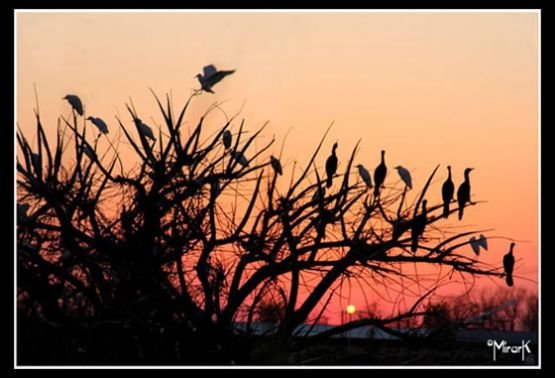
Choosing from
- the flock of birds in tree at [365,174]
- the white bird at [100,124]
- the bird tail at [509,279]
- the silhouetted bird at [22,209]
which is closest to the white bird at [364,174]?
the flock of birds in tree at [365,174]

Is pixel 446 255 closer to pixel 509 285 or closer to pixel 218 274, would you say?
pixel 509 285

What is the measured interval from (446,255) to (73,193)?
4518 mm

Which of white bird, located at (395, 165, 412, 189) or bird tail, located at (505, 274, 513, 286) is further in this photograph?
white bird, located at (395, 165, 412, 189)

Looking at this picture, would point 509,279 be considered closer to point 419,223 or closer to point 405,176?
point 419,223

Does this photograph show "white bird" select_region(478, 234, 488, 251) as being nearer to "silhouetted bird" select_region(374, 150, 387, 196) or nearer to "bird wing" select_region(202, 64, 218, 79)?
"silhouetted bird" select_region(374, 150, 387, 196)

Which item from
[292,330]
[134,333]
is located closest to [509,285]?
[292,330]

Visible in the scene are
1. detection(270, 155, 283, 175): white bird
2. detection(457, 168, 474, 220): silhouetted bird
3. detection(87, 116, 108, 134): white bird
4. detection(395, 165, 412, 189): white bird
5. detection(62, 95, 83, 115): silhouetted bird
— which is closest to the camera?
detection(270, 155, 283, 175): white bird

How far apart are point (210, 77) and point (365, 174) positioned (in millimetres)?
3320

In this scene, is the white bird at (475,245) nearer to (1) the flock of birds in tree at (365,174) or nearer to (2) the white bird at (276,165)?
(1) the flock of birds in tree at (365,174)

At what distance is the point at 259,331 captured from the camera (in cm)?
1239

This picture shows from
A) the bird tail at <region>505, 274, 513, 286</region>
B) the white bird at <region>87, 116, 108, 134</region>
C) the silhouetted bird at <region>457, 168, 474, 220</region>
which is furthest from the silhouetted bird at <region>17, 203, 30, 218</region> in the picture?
the silhouetted bird at <region>457, 168, 474, 220</region>

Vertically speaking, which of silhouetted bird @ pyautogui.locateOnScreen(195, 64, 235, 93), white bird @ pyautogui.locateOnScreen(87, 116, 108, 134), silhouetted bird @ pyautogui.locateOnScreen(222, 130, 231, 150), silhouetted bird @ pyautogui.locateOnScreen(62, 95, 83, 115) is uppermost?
silhouetted bird @ pyautogui.locateOnScreen(62, 95, 83, 115)

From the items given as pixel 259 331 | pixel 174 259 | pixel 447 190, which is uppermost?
pixel 447 190

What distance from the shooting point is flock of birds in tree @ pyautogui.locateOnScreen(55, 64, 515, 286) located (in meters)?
12.5
